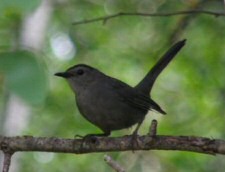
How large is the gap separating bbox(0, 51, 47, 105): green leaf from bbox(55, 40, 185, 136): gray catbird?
6.69 feet

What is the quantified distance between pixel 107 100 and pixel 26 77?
7.41 ft

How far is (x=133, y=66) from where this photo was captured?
930 centimetres

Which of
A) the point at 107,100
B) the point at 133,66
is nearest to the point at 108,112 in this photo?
the point at 107,100

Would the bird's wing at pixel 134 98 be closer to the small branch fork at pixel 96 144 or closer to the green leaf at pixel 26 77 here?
the small branch fork at pixel 96 144

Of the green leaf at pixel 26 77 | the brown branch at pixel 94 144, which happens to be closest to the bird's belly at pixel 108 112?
the brown branch at pixel 94 144

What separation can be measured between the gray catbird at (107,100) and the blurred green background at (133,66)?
1.85 ft

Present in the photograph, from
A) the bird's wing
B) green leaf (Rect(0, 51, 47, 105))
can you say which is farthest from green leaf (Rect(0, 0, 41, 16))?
the bird's wing

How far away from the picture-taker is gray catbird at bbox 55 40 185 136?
477cm

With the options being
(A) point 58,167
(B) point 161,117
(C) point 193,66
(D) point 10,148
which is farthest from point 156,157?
(D) point 10,148

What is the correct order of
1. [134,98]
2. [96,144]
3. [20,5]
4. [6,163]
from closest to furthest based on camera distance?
[20,5], [6,163], [96,144], [134,98]

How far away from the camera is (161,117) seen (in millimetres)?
8641

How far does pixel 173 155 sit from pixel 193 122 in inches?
34.4

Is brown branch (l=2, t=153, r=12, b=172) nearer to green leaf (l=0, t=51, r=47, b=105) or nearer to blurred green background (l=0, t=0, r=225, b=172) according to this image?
green leaf (l=0, t=51, r=47, b=105)

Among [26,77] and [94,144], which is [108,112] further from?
[26,77]
